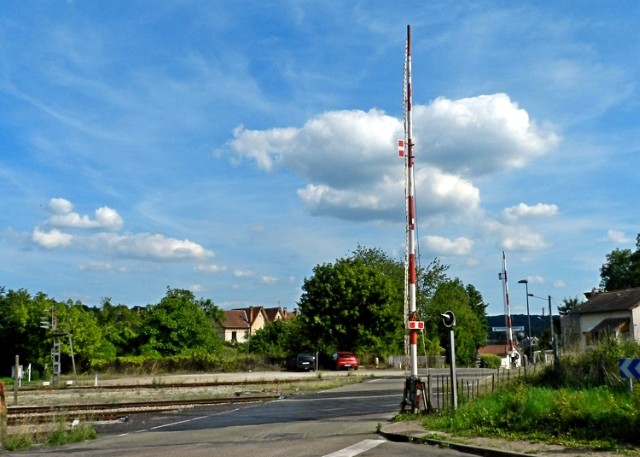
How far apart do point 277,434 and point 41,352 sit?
138 feet

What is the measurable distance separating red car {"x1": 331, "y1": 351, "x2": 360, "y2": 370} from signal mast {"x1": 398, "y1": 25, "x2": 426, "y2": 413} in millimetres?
32353

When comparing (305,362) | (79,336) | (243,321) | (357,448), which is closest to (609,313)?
(305,362)

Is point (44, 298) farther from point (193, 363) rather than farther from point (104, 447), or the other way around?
point (104, 447)

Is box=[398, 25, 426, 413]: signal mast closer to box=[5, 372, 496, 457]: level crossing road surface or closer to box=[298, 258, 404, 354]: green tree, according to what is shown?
box=[5, 372, 496, 457]: level crossing road surface

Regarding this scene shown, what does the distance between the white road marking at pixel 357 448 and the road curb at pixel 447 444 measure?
41cm

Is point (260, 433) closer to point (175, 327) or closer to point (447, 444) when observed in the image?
point (447, 444)

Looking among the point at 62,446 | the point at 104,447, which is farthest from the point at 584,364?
the point at 62,446

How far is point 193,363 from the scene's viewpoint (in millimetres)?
52656

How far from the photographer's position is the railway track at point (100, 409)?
20234 millimetres

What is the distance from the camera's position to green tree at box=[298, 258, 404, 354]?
5344 centimetres

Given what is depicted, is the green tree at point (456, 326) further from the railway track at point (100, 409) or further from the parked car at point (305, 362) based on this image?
the railway track at point (100, 409)

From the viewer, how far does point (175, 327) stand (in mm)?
60594

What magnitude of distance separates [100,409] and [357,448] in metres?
13.5

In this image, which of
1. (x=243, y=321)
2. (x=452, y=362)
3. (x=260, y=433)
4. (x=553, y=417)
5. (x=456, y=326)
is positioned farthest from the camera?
(x=243, y=321)
